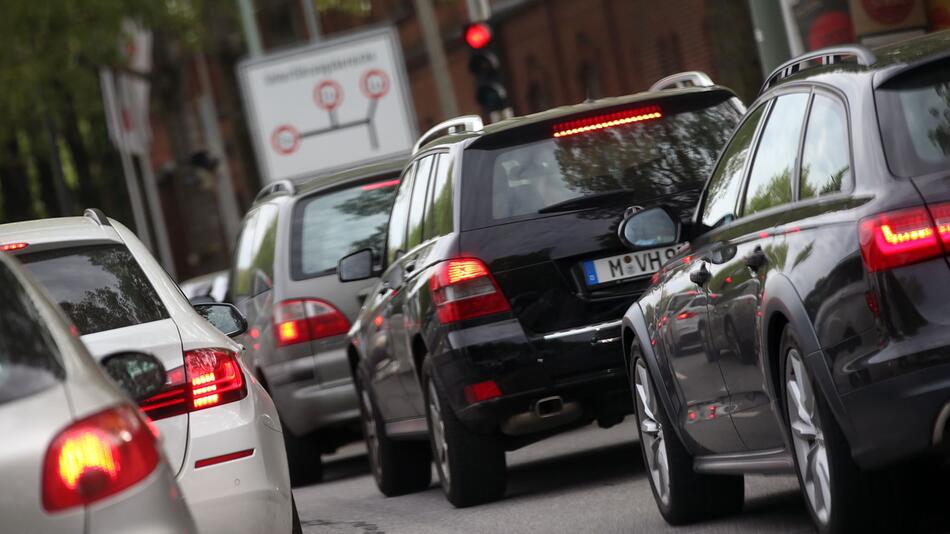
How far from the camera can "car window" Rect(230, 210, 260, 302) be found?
15.7 m

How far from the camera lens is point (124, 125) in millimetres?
35375

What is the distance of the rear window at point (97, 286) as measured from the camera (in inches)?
284

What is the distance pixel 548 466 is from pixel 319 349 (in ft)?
7.77

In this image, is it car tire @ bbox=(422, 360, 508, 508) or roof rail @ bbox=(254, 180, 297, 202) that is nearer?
car tire @ bbox=(422, 360, 508, 508)

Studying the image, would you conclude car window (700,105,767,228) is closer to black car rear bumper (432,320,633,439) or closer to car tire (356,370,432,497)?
black car rear bumper (432,320,633,439)

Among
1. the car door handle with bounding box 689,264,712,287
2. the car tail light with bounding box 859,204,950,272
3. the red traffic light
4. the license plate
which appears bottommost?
the license plate

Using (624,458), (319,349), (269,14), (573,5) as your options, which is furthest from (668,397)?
(269,14)


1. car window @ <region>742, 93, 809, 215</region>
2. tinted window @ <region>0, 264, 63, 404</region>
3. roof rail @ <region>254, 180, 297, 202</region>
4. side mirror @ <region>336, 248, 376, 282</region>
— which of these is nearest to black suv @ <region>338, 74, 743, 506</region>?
side mirror @ <region>336, 248, 376, 282</region>

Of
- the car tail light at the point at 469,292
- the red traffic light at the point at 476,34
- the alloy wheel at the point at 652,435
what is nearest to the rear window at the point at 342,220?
the car tail light at the point at 469,292

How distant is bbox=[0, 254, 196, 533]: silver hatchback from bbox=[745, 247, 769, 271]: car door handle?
2.76m

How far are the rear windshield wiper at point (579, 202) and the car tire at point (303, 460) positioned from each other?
494cm

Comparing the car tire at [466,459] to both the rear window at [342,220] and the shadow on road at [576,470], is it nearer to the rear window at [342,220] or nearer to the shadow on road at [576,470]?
the shadow on road at [576,470]

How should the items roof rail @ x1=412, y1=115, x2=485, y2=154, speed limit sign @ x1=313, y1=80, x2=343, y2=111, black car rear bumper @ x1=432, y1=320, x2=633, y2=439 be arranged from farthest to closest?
1. speed limit sign @ x1=313, y1=80, x2=343, y2=111
2. roof rail @ x1=412, y1=115, x2=485, y2=154
3. black car rear bumper @ x1=432, y1=320, x2=633, y2=439

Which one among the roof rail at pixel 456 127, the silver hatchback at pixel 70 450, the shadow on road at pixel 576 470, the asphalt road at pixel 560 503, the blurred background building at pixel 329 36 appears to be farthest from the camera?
the blurred background building at pixel 329 36
